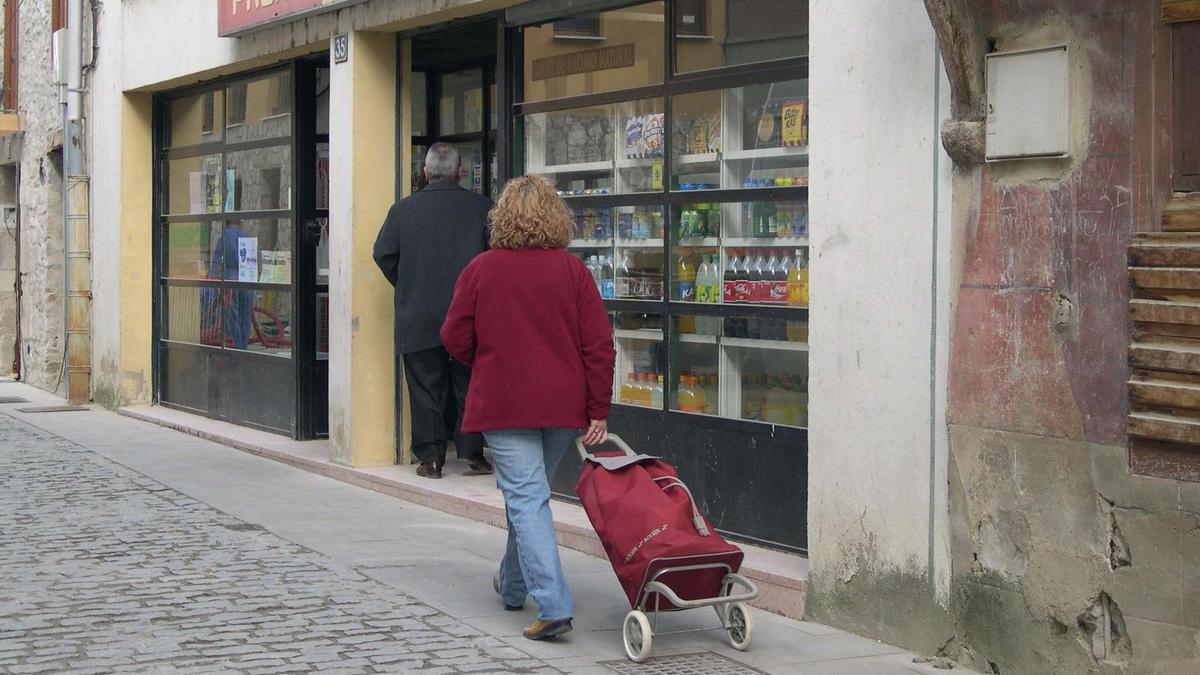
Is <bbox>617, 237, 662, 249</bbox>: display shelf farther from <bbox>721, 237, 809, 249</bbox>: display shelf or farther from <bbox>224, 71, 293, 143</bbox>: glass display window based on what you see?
<bbox>224, 71, 293, 143</bbox>: glass display window

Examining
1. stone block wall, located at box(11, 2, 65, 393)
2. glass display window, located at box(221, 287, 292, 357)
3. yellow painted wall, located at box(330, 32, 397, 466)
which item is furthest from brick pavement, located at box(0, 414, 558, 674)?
stone block wall, located at box(11, 2, 65, 393)

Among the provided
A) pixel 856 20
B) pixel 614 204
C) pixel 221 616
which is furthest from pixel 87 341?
pixel 856 20

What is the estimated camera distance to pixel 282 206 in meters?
11.7

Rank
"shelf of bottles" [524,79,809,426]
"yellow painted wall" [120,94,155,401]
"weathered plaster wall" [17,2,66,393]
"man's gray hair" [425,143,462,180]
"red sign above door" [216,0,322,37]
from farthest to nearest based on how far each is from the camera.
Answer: "weathered plaster wall" [17,2,66,393], "yellow painted wall" [120,94,155,401], "red sign above door" [216,0,322,37], "man's gray hair" [425,143,462,180], "shelf of bottles" [524,79,809,426]

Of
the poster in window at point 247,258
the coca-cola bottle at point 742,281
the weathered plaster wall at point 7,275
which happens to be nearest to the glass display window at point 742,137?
the coca-cola bottle at point 742,281

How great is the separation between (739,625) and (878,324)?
1.25 meters

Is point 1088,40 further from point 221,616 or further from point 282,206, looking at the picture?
point 282,206

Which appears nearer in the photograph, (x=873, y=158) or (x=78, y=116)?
(x=873, y=158)

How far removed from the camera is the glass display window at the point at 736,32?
685 cm

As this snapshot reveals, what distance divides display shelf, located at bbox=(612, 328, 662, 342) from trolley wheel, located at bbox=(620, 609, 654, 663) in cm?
249

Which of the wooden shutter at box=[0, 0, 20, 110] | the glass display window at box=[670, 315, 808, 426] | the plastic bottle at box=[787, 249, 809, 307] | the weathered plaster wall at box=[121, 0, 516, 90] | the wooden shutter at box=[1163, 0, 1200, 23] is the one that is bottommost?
the glass display window at box=[670, 315, 808, 426]

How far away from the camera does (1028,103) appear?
520 centimetres

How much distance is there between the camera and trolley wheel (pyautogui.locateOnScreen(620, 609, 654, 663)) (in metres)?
5.46

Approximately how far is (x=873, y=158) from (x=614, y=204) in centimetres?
252
